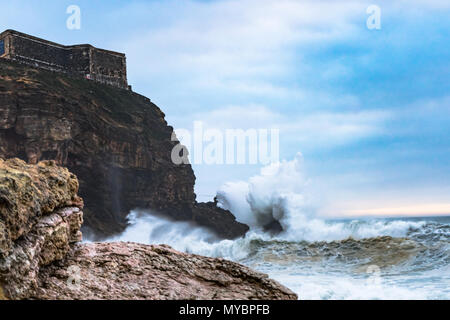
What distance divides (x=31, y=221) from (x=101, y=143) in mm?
30296

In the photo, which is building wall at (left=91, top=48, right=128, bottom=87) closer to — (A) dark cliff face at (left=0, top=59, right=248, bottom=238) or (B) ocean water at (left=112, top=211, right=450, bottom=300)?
(A) dark cliff face at (left=0, top=59, right=248, bottom=238)

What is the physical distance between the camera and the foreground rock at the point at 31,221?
8.77ft

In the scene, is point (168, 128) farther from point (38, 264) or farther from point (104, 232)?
point (38, 264)

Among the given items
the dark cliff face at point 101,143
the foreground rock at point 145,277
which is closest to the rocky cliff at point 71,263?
the foreground rock at point 145,277

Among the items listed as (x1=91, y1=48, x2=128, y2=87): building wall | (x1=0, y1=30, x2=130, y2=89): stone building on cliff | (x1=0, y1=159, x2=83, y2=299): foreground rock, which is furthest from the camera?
(x1=91, y1=48, x2=128, y2=87): building wall

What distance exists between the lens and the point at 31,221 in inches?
119

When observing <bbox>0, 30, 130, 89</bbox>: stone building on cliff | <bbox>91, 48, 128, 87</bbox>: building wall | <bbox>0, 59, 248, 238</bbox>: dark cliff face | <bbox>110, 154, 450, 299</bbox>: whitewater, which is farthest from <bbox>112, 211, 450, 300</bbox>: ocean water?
<bbox>0, 30, 130, 89</bbox>: stone building on cliff

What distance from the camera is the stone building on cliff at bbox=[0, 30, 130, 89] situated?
29.5m

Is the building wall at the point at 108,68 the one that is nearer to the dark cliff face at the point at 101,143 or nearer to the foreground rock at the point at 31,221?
the dark cliff face at the point at 101,143

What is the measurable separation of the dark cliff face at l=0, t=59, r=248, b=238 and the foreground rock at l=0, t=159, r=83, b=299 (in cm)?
2537

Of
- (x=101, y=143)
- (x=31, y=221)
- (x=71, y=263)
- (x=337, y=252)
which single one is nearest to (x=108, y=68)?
(x=101, y=143)
